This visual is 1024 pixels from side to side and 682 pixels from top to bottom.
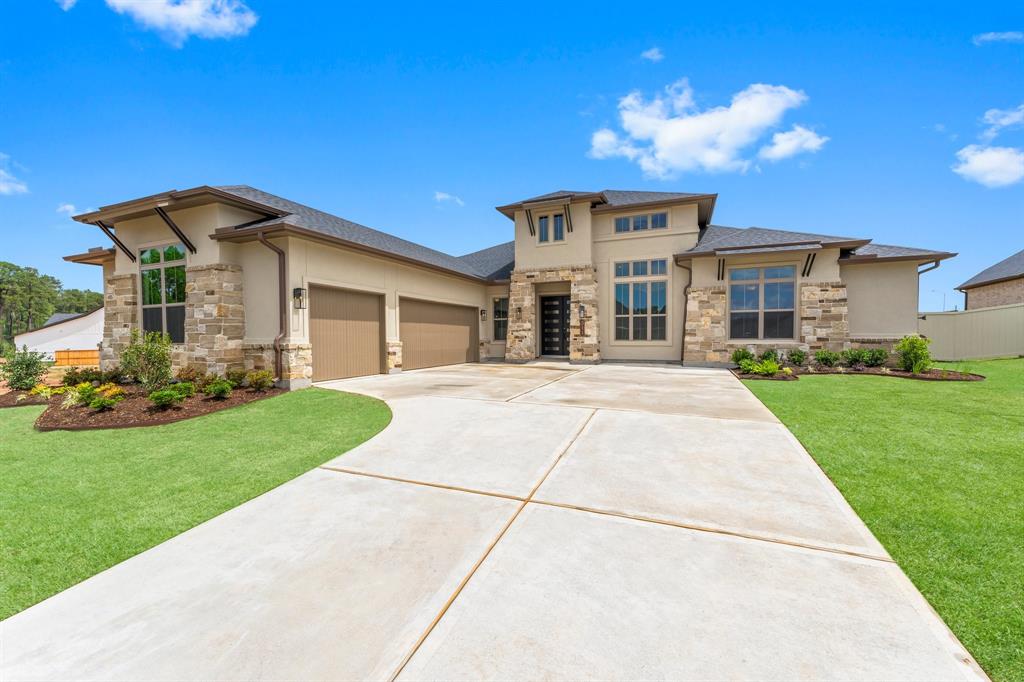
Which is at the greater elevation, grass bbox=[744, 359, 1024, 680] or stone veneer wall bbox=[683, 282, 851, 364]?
stone veneer wall bbox=[683, 282, 851, 364]

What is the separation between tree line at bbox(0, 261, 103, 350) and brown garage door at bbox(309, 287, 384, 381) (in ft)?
175

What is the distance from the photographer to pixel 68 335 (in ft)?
69.3

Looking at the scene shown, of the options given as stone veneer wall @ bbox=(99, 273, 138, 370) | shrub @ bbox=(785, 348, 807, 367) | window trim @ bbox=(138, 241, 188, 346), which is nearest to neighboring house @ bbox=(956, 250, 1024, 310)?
shrub @ bbox=(785, 348, 807, 367)

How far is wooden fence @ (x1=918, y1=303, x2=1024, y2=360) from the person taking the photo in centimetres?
1348

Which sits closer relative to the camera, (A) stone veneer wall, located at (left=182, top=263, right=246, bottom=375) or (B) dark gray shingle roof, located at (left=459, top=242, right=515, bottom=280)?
(A) stone veneer wall, located at (left=182, top=263, right=246, bottom=375)

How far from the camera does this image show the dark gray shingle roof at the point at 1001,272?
1948 centimetres

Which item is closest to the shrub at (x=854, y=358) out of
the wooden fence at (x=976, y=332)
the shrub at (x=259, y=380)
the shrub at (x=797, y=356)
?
the shrub at (x=797, y=356)

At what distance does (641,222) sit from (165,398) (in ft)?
47.2

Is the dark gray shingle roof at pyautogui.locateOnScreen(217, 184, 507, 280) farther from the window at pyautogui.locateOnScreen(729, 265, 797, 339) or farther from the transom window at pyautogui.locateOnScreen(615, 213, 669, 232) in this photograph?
the window at pyautogui.locateOnScreen(729, 265, 797, 339)

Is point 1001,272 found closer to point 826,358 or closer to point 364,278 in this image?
point 826,358

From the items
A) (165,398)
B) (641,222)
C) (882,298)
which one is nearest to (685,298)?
(641,222)

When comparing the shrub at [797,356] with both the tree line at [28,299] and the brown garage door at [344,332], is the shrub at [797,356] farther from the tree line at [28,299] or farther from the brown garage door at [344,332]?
the tree line at [28,299]

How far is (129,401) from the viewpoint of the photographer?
24.1ft

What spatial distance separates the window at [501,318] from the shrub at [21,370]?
13.8m
